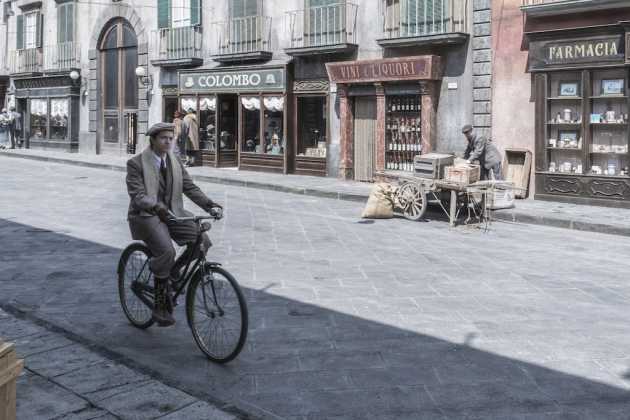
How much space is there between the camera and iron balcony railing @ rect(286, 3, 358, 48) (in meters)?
19.0

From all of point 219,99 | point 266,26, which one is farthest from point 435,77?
point 219,99

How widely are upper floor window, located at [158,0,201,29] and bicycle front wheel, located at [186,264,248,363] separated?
19711mm

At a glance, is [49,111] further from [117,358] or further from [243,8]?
[117,358]

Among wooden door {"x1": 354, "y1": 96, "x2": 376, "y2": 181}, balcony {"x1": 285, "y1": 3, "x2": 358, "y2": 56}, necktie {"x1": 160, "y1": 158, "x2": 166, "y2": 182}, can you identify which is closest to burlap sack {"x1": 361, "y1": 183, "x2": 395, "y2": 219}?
wooden door {"x1": 354, "y1": 96, "x2": 376, "y2": 181}

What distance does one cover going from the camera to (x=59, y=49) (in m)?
29.8

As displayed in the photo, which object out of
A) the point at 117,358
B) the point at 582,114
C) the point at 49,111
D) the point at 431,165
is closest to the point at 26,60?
the point at 49,111

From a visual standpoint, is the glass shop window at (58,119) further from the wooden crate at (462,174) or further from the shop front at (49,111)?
the wooden crate at (462,174)

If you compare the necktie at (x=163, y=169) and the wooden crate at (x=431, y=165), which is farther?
the wooden crate at (x=431, y=165)

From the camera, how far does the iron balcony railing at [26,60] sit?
102 ft

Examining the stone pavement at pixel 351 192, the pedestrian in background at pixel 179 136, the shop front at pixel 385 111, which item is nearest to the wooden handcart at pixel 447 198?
the stone pavement at pixel 351 192

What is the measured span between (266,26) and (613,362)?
17.9 meters

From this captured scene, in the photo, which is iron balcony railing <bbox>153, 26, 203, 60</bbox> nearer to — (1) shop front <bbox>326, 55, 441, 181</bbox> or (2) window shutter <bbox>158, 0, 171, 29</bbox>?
(2) window shutter <bbox>158, 0, 171, 29</bbox>

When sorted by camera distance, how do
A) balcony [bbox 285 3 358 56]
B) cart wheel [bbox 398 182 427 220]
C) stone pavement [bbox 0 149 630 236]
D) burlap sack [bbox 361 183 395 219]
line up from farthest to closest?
balcony [bbox 285 3 358 56] < burlap sack [bbox 361 183 395 219] < cart wheel [bbox 398 182 427 220] < stone pavement [bbox 0 149 630 236]

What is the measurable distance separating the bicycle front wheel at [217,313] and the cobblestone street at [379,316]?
126mm
